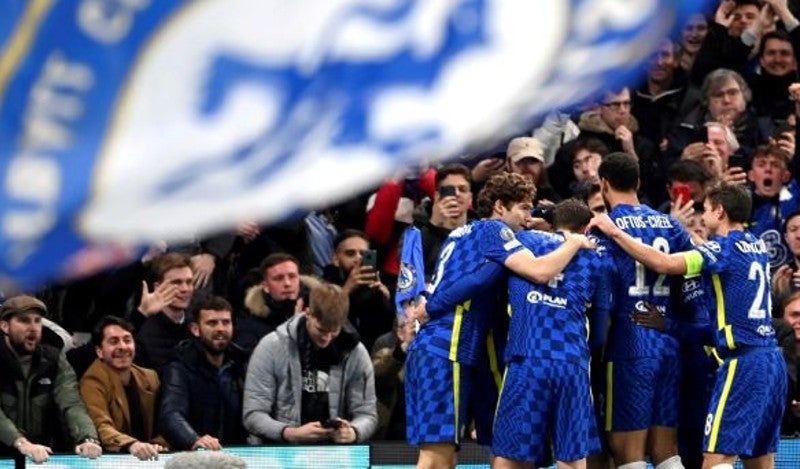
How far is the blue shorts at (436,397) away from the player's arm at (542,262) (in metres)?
0.68

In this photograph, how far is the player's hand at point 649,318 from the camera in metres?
16.0

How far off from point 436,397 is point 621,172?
63.4 inches

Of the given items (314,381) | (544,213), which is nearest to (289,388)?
(314,381)

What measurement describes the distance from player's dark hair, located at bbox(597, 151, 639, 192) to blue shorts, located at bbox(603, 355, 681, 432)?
965mm

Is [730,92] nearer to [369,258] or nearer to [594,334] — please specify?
[369,258]

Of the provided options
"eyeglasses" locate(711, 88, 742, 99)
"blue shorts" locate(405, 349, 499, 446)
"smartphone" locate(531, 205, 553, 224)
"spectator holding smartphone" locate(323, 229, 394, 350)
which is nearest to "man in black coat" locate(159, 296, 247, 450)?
"spectator holding smartphone" locate(323, 229, 394, 350)

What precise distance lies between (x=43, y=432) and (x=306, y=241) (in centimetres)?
270

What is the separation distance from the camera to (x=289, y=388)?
16.8 m

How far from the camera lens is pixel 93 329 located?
17.3m

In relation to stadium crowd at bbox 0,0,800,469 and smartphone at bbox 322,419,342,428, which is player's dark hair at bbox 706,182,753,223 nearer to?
stadium crowd at bbox 0,0,800,469

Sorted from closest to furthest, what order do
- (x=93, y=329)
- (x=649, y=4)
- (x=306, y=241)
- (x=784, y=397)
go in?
(x=784, y=397) → (x=93, y=329) → (x=306, y=241) → (x=649, y=4)

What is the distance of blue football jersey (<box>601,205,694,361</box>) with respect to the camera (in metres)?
16.0

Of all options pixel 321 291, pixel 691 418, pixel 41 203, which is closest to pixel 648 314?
pixel 691 418

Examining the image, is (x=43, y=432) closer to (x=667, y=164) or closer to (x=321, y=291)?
(x=321, y=291)
